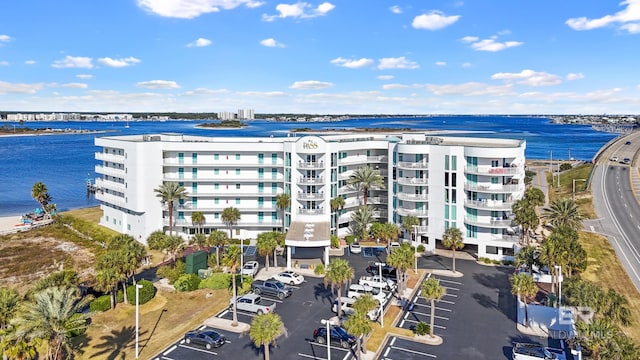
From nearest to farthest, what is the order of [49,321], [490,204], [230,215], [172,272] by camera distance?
[49,321] → [172,272] → [490,204] → [230,215]

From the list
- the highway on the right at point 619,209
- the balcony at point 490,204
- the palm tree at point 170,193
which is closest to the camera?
the balcony at point 490,204

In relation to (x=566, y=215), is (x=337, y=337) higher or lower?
lower

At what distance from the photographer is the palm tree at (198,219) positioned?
76150mm

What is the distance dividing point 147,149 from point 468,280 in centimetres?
5759

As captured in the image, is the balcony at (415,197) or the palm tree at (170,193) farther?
the balcony at (415,197)

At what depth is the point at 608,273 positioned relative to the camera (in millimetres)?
62250

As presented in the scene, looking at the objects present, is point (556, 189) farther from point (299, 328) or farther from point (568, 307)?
point (299, 328)

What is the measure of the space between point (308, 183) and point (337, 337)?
36280mm

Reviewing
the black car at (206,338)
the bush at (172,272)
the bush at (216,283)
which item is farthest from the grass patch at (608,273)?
the bush at (172,272)

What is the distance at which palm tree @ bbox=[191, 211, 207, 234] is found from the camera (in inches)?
2998

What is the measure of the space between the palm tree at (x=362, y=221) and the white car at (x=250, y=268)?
20.4 meters

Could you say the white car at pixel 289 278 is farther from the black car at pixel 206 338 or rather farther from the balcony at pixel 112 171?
the balcony at pixel 112 171

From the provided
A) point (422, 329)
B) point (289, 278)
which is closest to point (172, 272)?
point (289, 278)

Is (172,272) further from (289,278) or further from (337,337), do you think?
(337,337)
